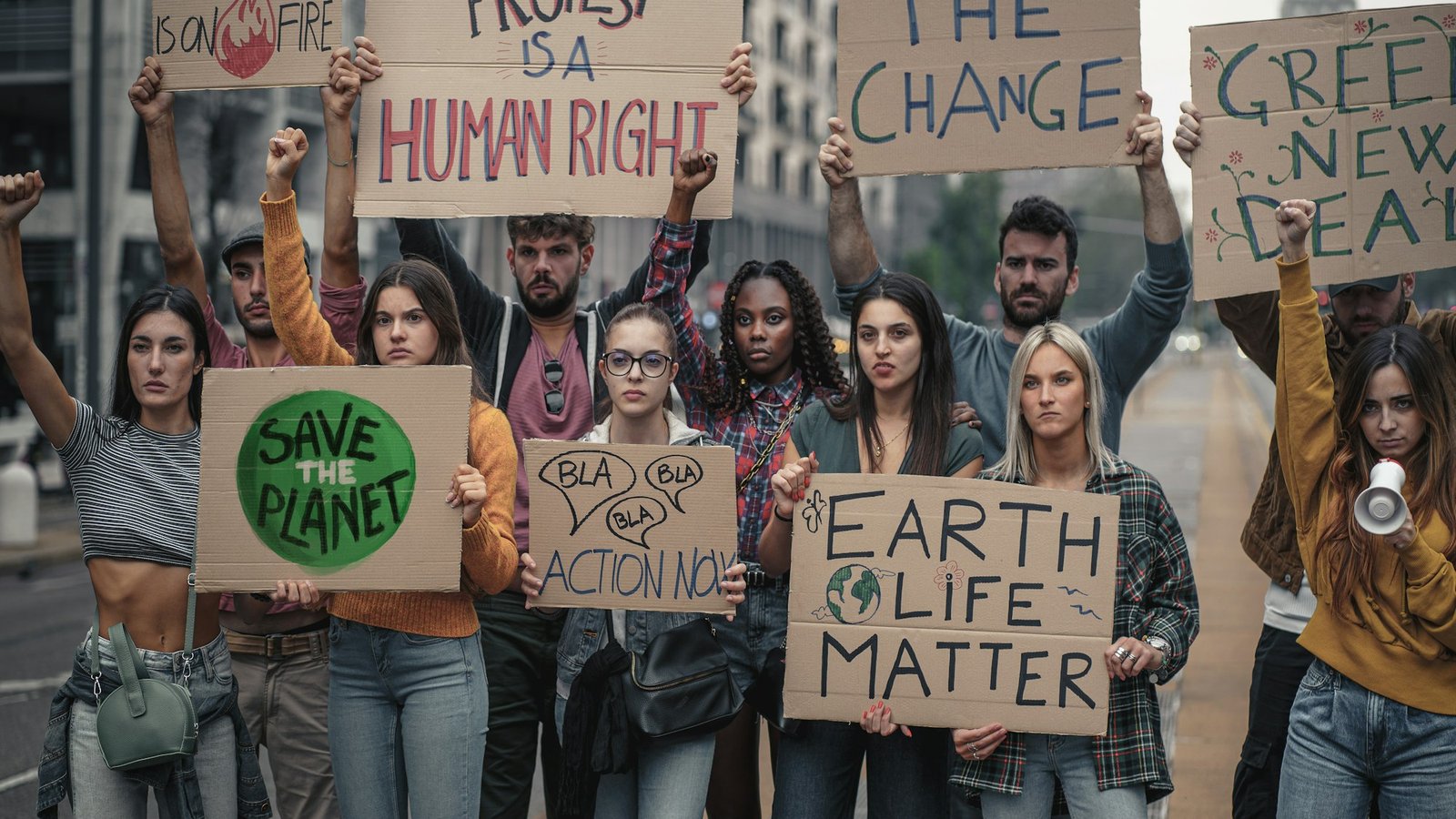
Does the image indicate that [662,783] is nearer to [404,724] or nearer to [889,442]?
[404,724]

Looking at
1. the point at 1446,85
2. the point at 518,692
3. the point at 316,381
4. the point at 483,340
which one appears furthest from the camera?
the point at 483,340

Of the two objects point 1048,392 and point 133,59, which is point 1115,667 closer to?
point 1048,392

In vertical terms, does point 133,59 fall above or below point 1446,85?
above

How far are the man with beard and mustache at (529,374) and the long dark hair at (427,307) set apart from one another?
17.9 inches

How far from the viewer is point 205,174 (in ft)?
72.4

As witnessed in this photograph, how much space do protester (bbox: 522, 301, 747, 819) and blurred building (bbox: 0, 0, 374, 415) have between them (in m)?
18.7

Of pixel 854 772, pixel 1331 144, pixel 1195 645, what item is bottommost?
pixel 1195 645

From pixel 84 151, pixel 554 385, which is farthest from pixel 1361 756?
pixel 84 151

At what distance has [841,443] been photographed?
3.68 meters

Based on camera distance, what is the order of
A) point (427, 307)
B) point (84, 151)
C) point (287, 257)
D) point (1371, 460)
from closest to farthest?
point (1371, 460) < point (427, 307) < point (287, 257) < point (84, 151)

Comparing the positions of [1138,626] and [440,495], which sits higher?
[440,495]

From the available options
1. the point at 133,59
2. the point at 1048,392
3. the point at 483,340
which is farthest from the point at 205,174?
the point at 1048,392

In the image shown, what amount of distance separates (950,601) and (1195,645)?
5.40 m

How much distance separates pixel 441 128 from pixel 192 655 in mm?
Answer: 1653
